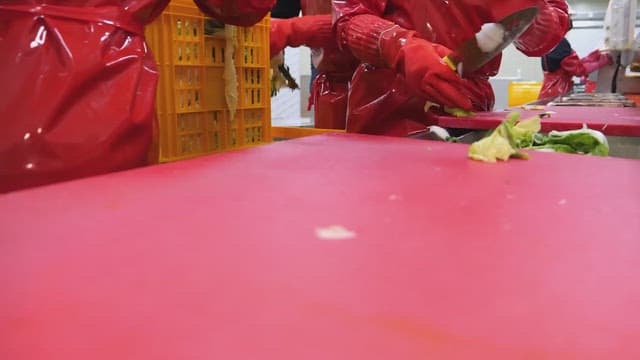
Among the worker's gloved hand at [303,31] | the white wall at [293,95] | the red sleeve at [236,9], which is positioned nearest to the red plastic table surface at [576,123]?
the red sleeve at [236,9]

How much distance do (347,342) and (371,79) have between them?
60.5 inches

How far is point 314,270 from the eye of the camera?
16.3 inches

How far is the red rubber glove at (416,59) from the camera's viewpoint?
4.55 feet

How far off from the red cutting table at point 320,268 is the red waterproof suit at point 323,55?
50.0 inches

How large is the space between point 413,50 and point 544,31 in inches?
24.7

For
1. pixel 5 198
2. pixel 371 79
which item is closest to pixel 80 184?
pixel 5 198

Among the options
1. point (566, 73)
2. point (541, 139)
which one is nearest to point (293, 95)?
point (566, 73)

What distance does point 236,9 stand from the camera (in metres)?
1.15

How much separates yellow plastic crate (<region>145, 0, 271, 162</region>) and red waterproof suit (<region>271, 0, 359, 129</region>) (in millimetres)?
420

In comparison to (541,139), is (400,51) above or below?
above

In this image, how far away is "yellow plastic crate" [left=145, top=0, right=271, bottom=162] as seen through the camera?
1.18 meters

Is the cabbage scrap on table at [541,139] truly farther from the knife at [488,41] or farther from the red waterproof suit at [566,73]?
the red waterproof suit at [566,73]

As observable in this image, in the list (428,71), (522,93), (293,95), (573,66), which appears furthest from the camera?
(522,93)

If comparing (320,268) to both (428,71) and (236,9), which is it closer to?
(236,9)
